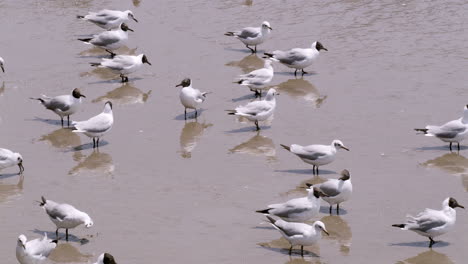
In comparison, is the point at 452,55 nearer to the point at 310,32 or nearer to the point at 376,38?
the point at 376,38

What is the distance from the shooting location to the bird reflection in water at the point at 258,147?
64.7 ft

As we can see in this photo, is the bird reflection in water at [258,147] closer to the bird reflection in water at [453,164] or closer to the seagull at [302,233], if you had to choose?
the bird reflection in water at [453,164]

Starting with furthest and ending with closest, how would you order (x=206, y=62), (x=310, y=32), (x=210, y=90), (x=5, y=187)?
(x=310, y=32) < (x=206, y=62) < (x=210, y=90) < (x=5, y=187)

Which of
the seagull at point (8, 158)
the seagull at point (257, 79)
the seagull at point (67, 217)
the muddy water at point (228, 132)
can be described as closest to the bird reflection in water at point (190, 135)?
the muddy water at point (228, 132)

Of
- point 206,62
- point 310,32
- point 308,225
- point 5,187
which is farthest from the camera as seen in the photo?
point 310,32

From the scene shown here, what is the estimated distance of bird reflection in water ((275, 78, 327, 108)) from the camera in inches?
912

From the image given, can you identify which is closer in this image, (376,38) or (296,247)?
(296,247)

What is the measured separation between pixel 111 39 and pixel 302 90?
639 centimetres

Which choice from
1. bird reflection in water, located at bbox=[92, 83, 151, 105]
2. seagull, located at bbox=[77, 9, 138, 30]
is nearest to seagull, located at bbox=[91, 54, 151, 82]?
bird reflection in water, located at bbox=[92, 83, 151, 105]

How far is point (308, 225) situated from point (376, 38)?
13.3 meters

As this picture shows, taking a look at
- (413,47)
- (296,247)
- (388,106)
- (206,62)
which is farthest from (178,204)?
(413,47)

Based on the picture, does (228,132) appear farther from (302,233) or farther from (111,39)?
(111,39)

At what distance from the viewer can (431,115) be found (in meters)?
21.3

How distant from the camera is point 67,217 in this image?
603 inches
